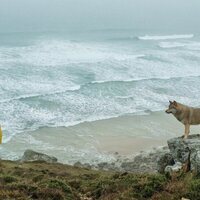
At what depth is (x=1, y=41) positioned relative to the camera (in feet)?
244

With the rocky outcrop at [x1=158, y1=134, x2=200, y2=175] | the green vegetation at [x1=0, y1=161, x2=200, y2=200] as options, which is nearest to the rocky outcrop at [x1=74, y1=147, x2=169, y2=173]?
the rocky outcrop at [x1=158, y1=134, x2=200, y2=175]

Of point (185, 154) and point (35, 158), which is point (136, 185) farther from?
point (35, 158)

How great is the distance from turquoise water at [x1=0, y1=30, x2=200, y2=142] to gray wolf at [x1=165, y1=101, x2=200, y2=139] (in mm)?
14377

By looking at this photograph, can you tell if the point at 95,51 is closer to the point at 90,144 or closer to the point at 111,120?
the point at 111,120

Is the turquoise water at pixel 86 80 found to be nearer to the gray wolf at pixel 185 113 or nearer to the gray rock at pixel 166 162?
the gray rock at pixel 166 162

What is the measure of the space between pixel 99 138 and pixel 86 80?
18252 millimetres

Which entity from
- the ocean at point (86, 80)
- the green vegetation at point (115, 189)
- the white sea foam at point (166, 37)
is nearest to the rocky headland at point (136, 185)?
the green vegetation at point (115, 189)

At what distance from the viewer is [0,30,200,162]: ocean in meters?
32.7

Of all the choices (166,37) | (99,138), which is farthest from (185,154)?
(166,37)

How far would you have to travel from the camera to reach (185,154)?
45.7ft

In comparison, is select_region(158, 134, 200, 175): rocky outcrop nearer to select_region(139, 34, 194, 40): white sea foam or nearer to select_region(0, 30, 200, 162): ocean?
select_region(0, 30, 200, 162): ocean

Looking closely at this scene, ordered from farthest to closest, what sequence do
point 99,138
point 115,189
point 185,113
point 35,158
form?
point 99,138 < point 35,158 < point 185,113 < point 115,189

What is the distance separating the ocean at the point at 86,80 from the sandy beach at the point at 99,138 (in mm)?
1024

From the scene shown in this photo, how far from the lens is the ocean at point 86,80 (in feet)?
107
